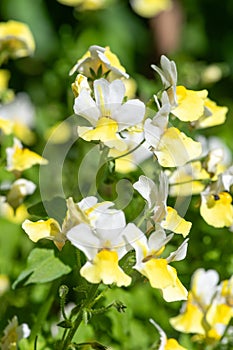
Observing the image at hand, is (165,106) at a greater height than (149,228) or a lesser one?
greater

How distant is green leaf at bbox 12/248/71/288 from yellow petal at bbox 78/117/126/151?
0.84 ft

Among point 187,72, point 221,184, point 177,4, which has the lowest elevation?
point 177,4

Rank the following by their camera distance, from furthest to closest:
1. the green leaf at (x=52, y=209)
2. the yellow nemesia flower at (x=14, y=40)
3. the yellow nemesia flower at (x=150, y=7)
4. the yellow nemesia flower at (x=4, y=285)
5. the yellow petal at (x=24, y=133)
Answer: the yellow nemesia flower at (x=150, y=7) < the yellow petal at (x=24, y=133) < the yellow nemesia flower at (x=14, y=40) < the yellow nemesia flower at (x=4, y=285) < the green leaf at (x=52, y=209)

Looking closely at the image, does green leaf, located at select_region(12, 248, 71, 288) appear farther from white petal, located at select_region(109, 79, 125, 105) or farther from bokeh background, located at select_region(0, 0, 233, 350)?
white petal, located at select_region(109, 79, 125, 105)

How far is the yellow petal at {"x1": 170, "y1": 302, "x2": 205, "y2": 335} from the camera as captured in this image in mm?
1223

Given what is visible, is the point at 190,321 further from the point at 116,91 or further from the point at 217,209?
the point at 116,91

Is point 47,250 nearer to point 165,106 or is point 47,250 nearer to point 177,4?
point 165,106

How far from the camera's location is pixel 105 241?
961 mm

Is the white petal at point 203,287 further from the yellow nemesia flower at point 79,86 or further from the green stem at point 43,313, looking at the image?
the yellow nemesia flower at point 79,86

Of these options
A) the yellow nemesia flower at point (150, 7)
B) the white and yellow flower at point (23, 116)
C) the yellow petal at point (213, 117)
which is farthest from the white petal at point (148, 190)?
the yellow nemesia flower at point (150, 7)

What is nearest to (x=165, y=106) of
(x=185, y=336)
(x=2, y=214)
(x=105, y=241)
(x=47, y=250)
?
(x=105, y=241)

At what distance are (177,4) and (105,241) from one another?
81.7 inches

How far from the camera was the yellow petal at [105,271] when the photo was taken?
0.93 m

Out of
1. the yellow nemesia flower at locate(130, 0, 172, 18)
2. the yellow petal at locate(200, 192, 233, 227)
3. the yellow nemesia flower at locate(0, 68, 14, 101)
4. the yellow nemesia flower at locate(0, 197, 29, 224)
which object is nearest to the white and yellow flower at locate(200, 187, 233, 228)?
the yellow petal at locate(200, 192, 233, 227)
